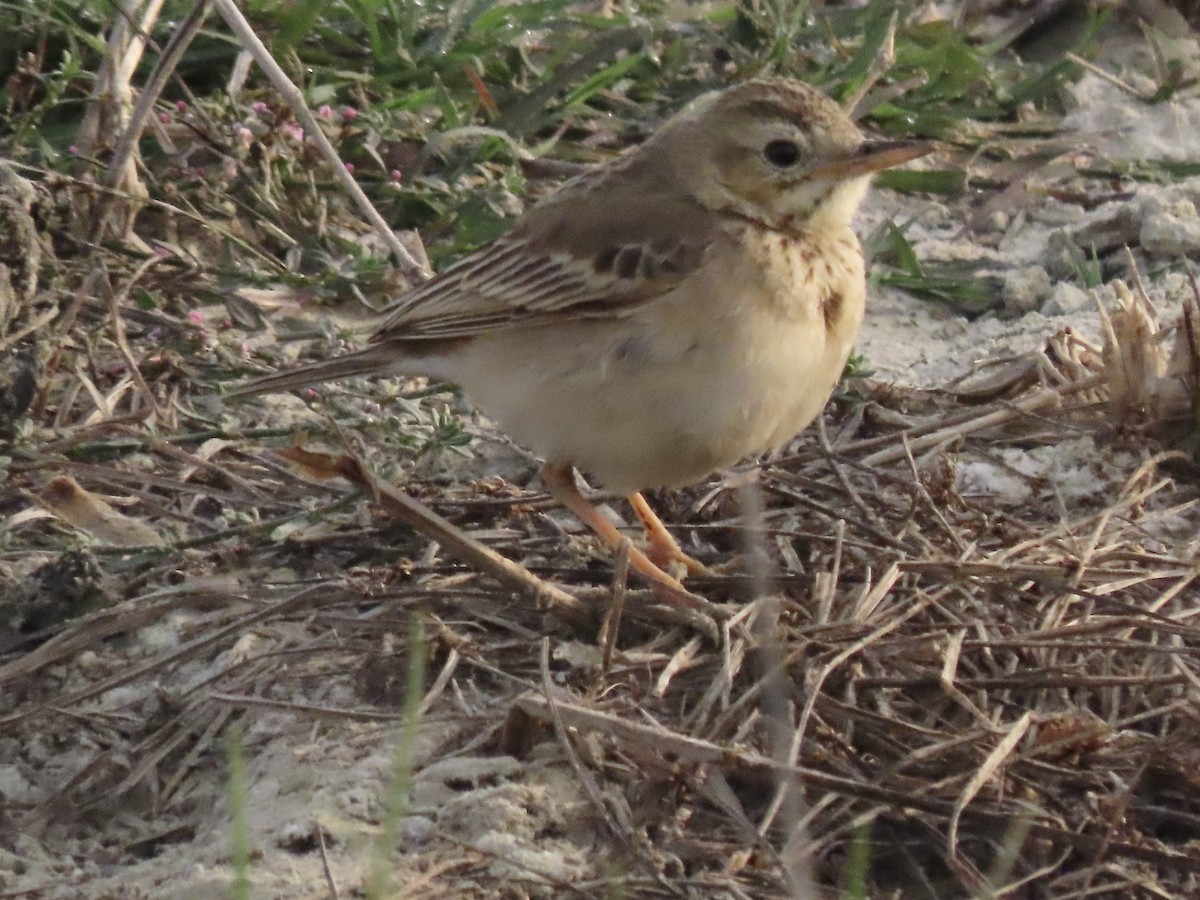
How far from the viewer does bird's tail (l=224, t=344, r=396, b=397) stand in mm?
4848

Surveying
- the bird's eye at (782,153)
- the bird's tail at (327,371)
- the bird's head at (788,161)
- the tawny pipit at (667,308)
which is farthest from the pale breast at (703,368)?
the bird's tail at (327,371)

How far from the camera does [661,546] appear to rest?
15.5ft

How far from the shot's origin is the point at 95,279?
5496 mm

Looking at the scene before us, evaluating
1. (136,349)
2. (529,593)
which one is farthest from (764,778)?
(136,349)

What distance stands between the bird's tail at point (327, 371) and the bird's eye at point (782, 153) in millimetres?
1174

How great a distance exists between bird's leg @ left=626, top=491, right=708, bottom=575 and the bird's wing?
57 cm

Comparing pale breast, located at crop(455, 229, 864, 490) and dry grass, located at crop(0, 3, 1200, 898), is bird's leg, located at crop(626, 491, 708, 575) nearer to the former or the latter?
dry grass, located at crop(0, 3, 1200, 898)

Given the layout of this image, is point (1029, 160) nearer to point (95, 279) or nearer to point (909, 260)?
point (909, 260)

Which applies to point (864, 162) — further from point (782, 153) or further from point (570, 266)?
point (570, 266)

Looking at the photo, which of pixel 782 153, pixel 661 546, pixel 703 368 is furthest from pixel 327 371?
pixel 782 153

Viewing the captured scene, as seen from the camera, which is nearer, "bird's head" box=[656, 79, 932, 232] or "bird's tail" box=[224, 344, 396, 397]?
"bird's head" box=[656, 79, 932, 232]

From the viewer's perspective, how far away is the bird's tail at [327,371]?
485cm

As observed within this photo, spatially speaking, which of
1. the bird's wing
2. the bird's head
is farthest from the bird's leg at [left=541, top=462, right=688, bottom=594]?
the bird's head

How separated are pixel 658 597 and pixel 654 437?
0.38 meters
